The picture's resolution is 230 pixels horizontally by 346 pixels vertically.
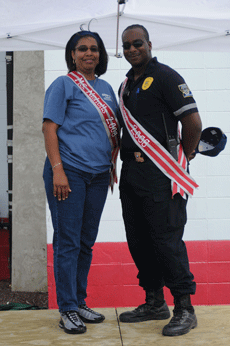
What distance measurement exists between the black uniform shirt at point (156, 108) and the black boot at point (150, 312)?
0.64m

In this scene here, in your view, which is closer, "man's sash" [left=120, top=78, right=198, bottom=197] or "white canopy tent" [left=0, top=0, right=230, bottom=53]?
"man's sash" [left=120, top=78, right=198, bottom=197]

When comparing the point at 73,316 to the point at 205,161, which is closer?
the point at 73,316

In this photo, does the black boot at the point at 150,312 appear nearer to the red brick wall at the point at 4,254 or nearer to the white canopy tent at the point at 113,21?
the white canopy tent at the point at 113,21

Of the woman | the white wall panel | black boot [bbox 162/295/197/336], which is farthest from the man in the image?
the white wall panel


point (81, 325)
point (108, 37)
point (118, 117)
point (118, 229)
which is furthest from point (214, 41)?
point (81, 325)

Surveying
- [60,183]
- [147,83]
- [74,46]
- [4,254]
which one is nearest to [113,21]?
[74,46]

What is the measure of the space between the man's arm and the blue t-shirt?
436 mm

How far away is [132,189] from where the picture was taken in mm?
2182

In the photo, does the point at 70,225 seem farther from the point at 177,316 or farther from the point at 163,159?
the point at 177,316

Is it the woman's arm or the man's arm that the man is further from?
the woman's arm

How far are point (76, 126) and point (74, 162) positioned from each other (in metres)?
0.19

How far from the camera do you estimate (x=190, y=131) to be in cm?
211

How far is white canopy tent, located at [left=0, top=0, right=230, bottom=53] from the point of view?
248 cm

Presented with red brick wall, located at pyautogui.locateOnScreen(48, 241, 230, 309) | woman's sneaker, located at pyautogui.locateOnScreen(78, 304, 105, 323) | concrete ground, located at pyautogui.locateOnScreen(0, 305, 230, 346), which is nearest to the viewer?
concrete ground, located at pyautogui.locateOnScreen(0, 305, 230, 346)
